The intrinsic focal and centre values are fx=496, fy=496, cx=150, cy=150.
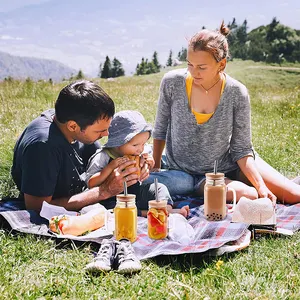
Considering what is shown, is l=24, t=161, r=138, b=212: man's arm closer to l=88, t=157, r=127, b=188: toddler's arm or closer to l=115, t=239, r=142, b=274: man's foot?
l=88, t=157, r=127, b=188: toddler's arm

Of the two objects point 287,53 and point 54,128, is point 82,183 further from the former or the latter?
point 287,53

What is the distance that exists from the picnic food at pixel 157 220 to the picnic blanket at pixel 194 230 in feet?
0.16

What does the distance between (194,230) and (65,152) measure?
3.82ft

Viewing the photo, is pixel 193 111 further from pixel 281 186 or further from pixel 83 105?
pixel 83 105

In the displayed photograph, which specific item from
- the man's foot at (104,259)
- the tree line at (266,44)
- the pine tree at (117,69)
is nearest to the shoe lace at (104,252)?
the man's foot at (104,259)

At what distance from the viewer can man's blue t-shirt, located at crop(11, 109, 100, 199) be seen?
3.70 metres

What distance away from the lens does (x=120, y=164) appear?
3.96 m

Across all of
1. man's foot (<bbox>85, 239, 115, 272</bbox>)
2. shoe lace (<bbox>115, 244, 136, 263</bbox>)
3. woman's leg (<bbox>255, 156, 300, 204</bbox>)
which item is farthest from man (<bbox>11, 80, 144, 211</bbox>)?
woman's leg (<bbox>255, 156, 300, 204</bbox>)

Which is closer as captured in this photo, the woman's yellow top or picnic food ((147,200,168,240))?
picnic food ((147,200,168,240))

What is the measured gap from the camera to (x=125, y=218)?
3338 mm

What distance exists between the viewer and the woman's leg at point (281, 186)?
4500mm

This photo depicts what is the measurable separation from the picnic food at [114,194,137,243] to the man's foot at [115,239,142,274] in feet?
0.30

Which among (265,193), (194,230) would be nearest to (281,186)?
(265,193)

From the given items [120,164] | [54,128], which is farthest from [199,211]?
[54,128]
